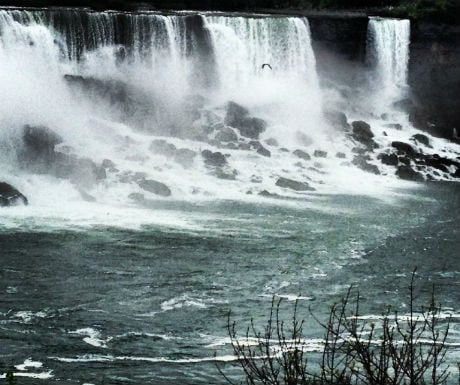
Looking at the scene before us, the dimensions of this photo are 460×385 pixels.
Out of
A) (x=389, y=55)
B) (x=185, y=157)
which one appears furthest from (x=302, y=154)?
(x=389, y=55)

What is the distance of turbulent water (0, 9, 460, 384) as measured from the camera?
61.0ft

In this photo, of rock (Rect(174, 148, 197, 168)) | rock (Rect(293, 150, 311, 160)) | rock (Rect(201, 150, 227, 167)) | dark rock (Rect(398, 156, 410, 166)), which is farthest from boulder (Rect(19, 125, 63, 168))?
dark rock (Rect(398, 156, 410, 166))

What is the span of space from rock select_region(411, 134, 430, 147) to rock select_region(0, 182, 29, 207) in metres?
21.2

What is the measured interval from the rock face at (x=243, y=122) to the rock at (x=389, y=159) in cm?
537

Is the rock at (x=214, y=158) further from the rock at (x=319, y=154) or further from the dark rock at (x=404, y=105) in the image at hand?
the dark rock at (x=404, y=105)

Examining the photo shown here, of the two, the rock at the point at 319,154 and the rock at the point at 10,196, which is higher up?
the rock at the point at 10,196

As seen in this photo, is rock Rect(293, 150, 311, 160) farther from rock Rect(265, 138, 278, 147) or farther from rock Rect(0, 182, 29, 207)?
rock Rect(0, 182, 29, 207)

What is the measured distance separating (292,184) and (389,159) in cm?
731

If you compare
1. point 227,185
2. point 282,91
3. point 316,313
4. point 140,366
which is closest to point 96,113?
point 227,185

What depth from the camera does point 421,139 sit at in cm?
4512

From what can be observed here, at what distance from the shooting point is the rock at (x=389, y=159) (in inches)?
1639

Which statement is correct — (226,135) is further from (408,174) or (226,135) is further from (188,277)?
(188,277)

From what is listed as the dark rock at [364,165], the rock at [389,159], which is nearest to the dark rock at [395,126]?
the rock at [389,159]

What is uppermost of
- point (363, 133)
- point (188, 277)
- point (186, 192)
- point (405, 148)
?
point (188, 277)
